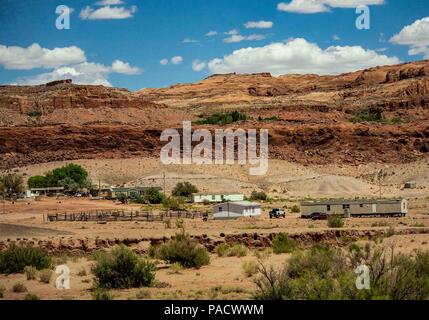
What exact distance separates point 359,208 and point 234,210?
9189mm

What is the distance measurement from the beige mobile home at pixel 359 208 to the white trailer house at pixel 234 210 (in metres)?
3.87

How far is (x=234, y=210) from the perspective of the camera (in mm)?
55531

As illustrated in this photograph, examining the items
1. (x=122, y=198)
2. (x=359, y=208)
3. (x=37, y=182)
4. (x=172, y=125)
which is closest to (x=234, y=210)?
(x=359, y=208)

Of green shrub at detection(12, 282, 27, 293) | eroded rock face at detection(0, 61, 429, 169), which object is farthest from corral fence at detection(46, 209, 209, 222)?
eroded rock face at detection(0, 61, 429, 169)

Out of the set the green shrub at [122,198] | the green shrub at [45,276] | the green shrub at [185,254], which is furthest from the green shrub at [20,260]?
the green shrub at [122,198]

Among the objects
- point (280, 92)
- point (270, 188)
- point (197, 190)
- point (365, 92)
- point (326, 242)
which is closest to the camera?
point (326, 242)

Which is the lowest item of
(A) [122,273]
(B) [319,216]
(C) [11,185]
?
(B) [319,216]

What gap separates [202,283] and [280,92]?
171789 mm

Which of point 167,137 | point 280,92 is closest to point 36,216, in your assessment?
point 167,137

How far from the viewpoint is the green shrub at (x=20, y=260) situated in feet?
90.8

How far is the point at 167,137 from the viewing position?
4124 inches

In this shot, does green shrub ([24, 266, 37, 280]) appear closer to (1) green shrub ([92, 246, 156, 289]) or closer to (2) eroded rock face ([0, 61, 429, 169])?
(1) green shrub ([92, 246, 156, 289])

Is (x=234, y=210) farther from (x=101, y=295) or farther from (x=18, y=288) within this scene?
(x=101, y=295)
